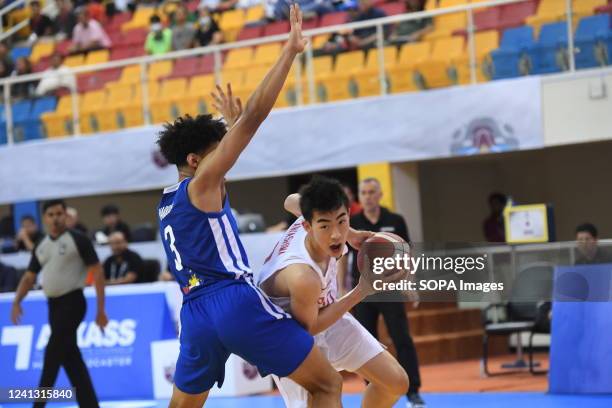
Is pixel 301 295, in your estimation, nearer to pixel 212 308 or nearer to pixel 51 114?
pixel 212 308

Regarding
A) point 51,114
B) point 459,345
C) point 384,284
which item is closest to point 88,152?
point 51,114

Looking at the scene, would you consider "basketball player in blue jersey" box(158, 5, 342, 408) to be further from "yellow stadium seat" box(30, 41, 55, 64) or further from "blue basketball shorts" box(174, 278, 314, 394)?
"yellow stadium seat" box(30, 41, 55, 64)

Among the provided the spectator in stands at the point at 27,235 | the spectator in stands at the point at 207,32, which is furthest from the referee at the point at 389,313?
the spectator in stands at the point at 207,32

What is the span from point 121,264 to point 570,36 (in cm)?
615

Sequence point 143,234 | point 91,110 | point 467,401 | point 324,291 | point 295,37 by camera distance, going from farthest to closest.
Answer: point 91,110, point 143,234, point 467,401, point 324,291, point 295,37

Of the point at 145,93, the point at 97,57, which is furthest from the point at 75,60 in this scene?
the point at 145,93

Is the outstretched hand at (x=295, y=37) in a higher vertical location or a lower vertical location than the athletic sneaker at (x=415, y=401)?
higher

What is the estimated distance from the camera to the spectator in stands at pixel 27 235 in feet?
57.4

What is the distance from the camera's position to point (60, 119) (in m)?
19.0

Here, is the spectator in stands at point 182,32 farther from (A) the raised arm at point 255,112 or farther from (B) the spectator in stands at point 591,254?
(A) the raised arm at point 255,112

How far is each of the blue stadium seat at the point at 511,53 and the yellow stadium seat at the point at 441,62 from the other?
502mm

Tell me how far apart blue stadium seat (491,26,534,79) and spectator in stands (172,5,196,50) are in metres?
5.88

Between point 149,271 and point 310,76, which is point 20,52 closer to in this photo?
point 310,76

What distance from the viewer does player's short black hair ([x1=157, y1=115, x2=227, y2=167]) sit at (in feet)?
20.5
